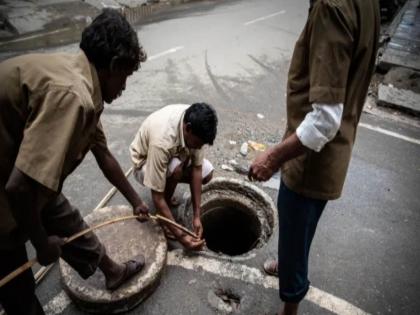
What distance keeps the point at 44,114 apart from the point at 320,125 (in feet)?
4.12

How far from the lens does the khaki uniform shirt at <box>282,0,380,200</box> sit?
1562mm

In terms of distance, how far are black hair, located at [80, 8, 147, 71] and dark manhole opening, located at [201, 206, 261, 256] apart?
2.65 m

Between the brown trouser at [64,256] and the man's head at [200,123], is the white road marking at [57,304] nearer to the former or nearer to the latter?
the brown trouser at [64,256]

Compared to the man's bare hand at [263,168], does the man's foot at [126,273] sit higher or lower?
lower

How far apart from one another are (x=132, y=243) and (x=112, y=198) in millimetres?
831

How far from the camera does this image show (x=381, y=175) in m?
4.60

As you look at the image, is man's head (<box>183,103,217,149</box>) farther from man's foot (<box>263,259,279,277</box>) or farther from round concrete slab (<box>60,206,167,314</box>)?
man's foot (<box>263,259,279,277</box>)

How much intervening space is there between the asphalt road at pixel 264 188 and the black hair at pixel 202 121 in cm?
124

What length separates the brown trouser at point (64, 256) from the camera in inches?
78.8

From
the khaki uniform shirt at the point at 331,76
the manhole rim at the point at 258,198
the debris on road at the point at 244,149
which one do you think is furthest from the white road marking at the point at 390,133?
the khaki uniform shirt at the point at 331,76

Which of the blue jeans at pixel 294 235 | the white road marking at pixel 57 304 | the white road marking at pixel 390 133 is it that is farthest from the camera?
the white road marking at pixel 390 133

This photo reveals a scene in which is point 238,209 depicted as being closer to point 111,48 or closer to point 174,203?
point 174,203

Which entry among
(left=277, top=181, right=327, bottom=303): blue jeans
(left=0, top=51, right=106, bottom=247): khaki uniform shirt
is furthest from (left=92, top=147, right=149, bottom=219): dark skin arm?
(left=277, top=181, right=327, bottom=303): blue jeans

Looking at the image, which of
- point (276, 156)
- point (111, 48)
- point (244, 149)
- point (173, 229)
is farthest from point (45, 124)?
point (244, 149)
